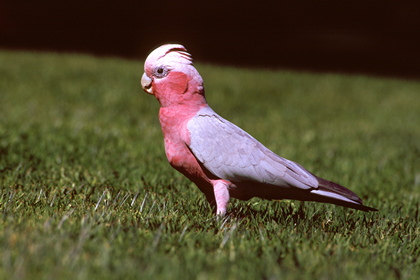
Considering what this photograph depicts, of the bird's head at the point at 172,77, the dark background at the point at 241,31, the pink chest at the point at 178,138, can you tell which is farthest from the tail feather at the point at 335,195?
the dark background at the point at 241,31

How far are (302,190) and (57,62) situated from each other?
349 inches

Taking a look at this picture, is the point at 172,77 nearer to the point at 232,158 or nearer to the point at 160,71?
the point at 160,71

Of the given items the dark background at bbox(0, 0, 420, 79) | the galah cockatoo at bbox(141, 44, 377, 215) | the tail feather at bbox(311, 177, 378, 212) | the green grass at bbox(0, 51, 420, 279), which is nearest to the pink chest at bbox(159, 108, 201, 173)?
the galah cockatoo at bbox(141, 44, 377, 215)

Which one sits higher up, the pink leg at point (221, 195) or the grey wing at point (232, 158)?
the grey wing at point (232, 158)

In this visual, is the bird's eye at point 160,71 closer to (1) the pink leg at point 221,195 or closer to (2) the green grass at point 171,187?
(1) the pink leg at point 221,195

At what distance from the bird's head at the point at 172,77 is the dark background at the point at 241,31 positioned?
11.0 m

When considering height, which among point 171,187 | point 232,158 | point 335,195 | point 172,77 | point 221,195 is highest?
point 172,77

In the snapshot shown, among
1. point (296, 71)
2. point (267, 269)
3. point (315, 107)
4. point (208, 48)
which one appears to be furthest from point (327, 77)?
point (267, 269)

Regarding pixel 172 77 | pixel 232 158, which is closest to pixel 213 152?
pixel 232 158

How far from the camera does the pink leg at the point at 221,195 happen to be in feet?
9.80

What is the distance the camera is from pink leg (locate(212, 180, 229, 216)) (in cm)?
299

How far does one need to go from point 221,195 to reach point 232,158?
23 cm

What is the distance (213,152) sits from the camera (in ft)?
9.64

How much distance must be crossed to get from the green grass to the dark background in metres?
5.10
